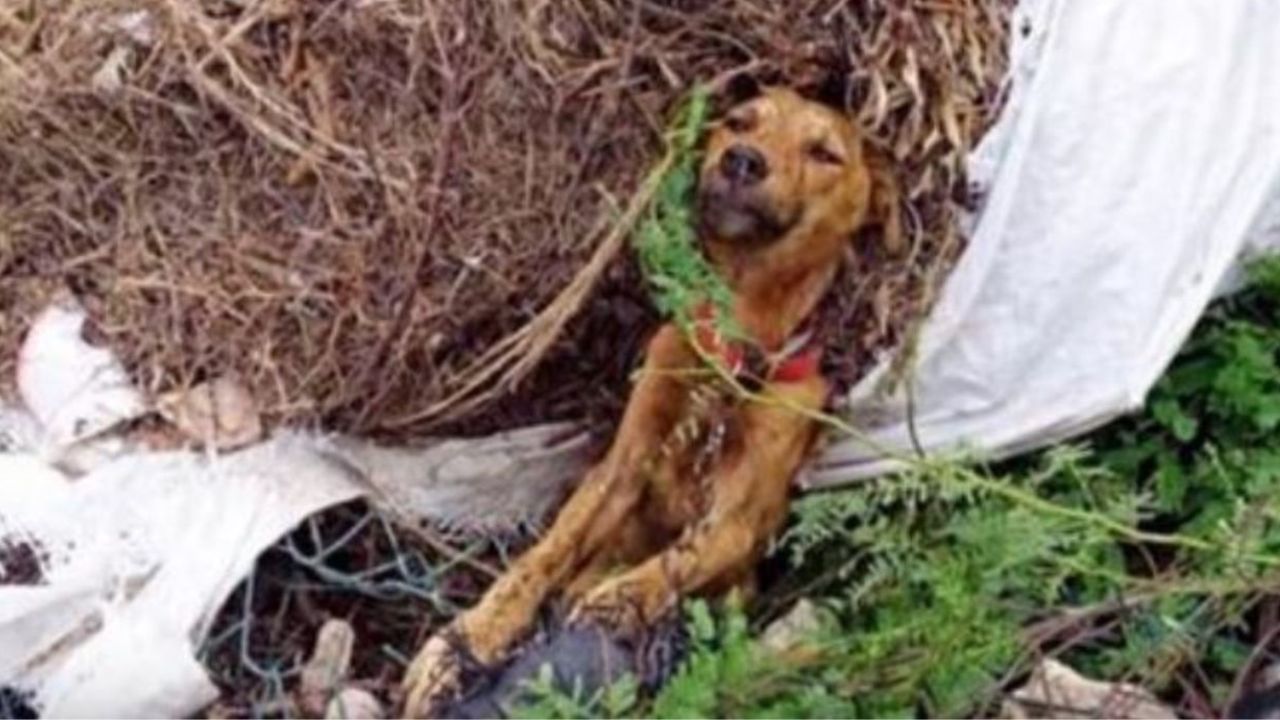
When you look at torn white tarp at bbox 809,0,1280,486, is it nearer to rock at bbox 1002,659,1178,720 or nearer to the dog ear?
the dog ear

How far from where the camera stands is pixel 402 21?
4250 mm

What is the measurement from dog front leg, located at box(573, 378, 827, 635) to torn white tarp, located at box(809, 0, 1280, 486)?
3.5 inches

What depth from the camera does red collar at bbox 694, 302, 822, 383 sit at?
4043 mm

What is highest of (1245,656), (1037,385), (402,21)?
(402,21)

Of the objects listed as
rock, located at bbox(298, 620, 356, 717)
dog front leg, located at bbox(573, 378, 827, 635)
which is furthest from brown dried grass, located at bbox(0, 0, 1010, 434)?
rock, located at bbox(298, 620, 356, 717)

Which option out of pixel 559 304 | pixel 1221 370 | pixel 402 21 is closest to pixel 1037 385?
pixel 1221 370

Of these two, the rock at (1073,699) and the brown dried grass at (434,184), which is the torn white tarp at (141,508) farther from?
the rock at (1073,699)

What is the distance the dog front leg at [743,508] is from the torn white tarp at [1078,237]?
3.5 inches

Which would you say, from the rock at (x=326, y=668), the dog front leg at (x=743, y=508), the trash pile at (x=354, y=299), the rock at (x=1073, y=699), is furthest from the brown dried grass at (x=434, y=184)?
the rock at (x=1073, y=699)

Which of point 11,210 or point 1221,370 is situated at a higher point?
point 11,210

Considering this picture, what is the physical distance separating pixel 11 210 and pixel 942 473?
1.25 metres

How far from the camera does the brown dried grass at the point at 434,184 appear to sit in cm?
417

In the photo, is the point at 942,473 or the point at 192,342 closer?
the point at 942,473

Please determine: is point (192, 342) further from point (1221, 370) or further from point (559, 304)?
point (1221, 370)
